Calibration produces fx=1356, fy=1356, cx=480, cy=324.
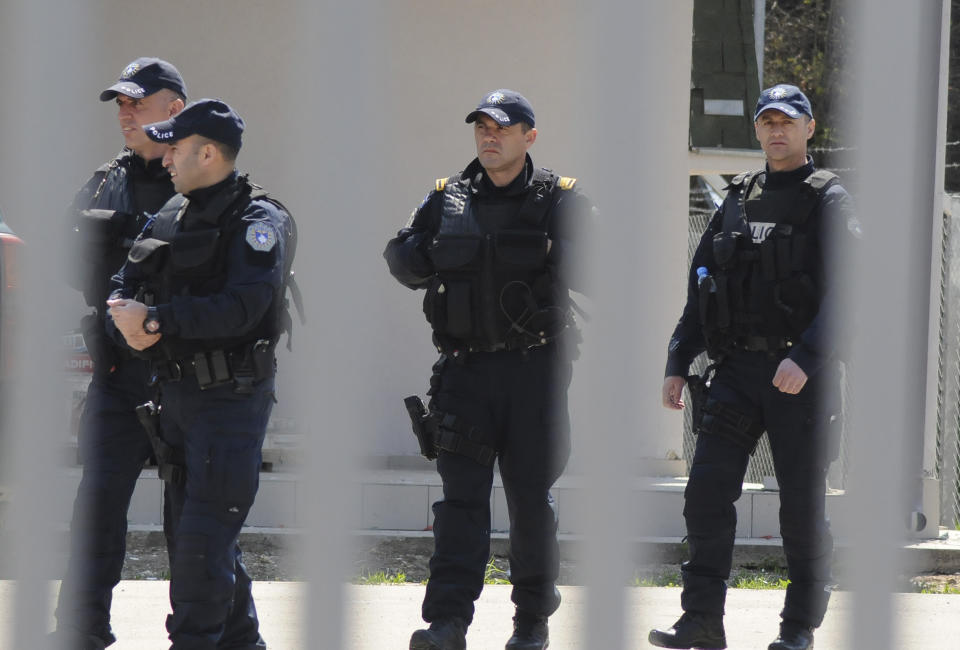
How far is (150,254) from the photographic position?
324 cm

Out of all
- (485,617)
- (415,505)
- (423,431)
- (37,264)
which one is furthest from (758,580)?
(37,264)

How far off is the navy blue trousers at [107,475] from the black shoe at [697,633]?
57.6 inches

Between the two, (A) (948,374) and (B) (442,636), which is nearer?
(B) (442,636)

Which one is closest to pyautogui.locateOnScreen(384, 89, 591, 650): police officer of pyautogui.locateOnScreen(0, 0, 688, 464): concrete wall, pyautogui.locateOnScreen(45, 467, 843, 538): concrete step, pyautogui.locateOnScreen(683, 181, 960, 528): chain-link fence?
pyautogui.locateOnScreen(45, 467, 843, 538): concrete step

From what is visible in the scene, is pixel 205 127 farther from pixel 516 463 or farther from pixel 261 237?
pixel 516 463

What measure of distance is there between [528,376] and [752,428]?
0.68 metres

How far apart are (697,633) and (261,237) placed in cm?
162

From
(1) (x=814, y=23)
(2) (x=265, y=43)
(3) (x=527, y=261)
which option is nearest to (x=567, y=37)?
(2) (x=265, y=43)

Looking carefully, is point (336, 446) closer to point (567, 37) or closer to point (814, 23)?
point (567, 37)

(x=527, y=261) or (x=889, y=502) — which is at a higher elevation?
(x=527, y=261)

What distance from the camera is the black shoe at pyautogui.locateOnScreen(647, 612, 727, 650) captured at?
12.1ft

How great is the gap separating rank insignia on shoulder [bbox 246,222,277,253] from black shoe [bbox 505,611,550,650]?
1.33 meters

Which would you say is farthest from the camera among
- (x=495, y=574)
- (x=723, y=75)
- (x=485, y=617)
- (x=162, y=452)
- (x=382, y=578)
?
(x=723, y=75)

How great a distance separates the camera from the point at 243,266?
3225mm
